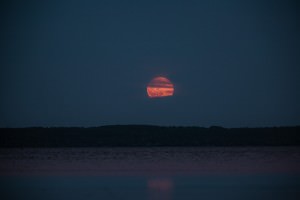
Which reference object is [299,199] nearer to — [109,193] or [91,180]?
[109,193]

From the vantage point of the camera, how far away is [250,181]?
59.0 feet

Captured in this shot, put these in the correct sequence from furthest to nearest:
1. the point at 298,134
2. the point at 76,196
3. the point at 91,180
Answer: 1. the point at 298,134
2. the point at 91,180
3. the point at 76,196

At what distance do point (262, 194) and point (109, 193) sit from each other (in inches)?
165

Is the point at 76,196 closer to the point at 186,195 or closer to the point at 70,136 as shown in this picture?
the point at 186,195

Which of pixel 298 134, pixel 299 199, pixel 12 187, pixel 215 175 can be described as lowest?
pixel 299 199

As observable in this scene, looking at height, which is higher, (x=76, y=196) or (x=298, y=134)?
(x=298, y=134)

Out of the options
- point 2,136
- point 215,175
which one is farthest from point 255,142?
point 215,175

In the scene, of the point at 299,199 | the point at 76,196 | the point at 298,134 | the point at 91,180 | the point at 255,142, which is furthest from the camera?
the point at 255,142

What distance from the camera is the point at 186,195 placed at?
14555 mm

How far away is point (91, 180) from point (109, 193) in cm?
408

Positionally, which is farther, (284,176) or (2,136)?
(2,136)

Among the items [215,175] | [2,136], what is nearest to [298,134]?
[2,136]

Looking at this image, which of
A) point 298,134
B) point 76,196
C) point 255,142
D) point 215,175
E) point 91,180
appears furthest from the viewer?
point 255,142

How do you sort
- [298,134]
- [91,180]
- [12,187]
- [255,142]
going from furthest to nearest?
[255,142] < [298,134] < [91,180] < [12,187]
